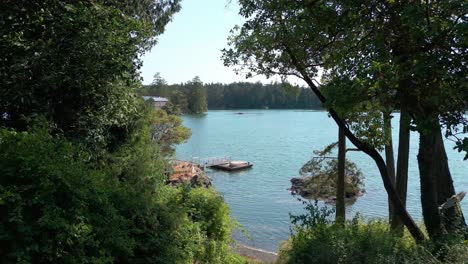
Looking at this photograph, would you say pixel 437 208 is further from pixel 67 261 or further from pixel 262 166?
pixel 262 166

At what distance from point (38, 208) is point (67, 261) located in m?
0.53

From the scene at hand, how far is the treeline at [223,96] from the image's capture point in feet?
327

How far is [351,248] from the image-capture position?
5.63 m

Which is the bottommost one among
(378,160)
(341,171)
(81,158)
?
(341,171)

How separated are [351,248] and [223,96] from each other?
5683 inches

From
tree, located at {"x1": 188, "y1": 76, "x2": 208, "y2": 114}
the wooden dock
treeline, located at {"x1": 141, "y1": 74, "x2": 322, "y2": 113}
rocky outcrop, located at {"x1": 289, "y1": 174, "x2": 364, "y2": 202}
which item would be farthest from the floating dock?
tree, located at {"x1": 188, "y1": 76, "x2": 208, "y2": 114}

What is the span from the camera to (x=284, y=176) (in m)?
39.6

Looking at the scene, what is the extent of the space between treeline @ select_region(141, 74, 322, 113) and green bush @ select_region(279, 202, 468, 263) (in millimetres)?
88871

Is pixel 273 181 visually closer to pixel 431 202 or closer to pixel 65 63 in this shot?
pixel 431 202

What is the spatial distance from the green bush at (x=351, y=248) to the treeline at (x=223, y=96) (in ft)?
292

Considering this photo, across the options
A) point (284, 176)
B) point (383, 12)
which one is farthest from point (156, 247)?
point (284, 176)

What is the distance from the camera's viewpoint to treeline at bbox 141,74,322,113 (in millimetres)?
99562

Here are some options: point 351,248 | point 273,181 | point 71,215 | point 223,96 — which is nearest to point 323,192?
point 273,181

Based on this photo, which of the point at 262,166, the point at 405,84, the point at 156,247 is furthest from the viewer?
the point at 262,166
